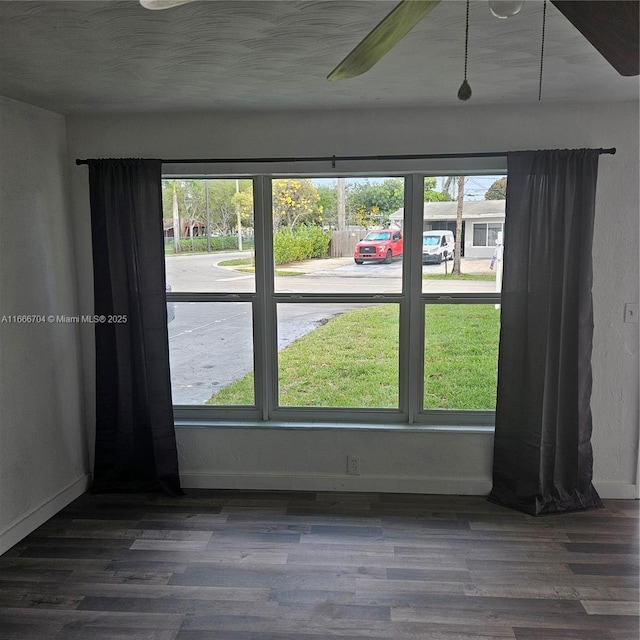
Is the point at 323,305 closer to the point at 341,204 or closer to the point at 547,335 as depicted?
the point at 341,204

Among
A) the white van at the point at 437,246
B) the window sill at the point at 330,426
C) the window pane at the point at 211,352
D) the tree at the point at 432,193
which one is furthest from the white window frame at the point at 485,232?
the window pane at the point at 211,352

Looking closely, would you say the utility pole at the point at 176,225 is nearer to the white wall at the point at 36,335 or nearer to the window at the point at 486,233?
the white wall at the point at 36,335

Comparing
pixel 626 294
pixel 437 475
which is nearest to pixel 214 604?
pixel 437 475

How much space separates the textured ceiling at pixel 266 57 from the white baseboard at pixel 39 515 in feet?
7.52

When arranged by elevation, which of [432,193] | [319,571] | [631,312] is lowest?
[319,571]

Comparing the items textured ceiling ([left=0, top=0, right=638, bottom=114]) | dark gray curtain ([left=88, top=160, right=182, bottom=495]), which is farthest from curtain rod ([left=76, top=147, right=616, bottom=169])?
textured ceiling ([left=0, top=0, right=638, bottom=114])

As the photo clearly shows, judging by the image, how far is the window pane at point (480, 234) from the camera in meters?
3.28

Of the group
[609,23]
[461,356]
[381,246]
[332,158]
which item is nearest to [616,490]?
[461,356]

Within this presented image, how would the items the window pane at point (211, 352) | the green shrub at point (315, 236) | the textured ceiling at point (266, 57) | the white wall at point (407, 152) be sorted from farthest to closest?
the window pane at point (211, 352) → the green shrub at point (315, 236) → the white wall at point (407, 152) → the textured ceiling at point (266, 57)

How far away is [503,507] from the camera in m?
3.22

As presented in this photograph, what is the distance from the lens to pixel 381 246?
132 inches

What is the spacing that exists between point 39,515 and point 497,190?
335 centimetres

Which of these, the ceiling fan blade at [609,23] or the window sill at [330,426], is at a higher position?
the ceiling fan blade at [609,23]

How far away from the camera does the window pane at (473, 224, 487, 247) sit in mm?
3275
